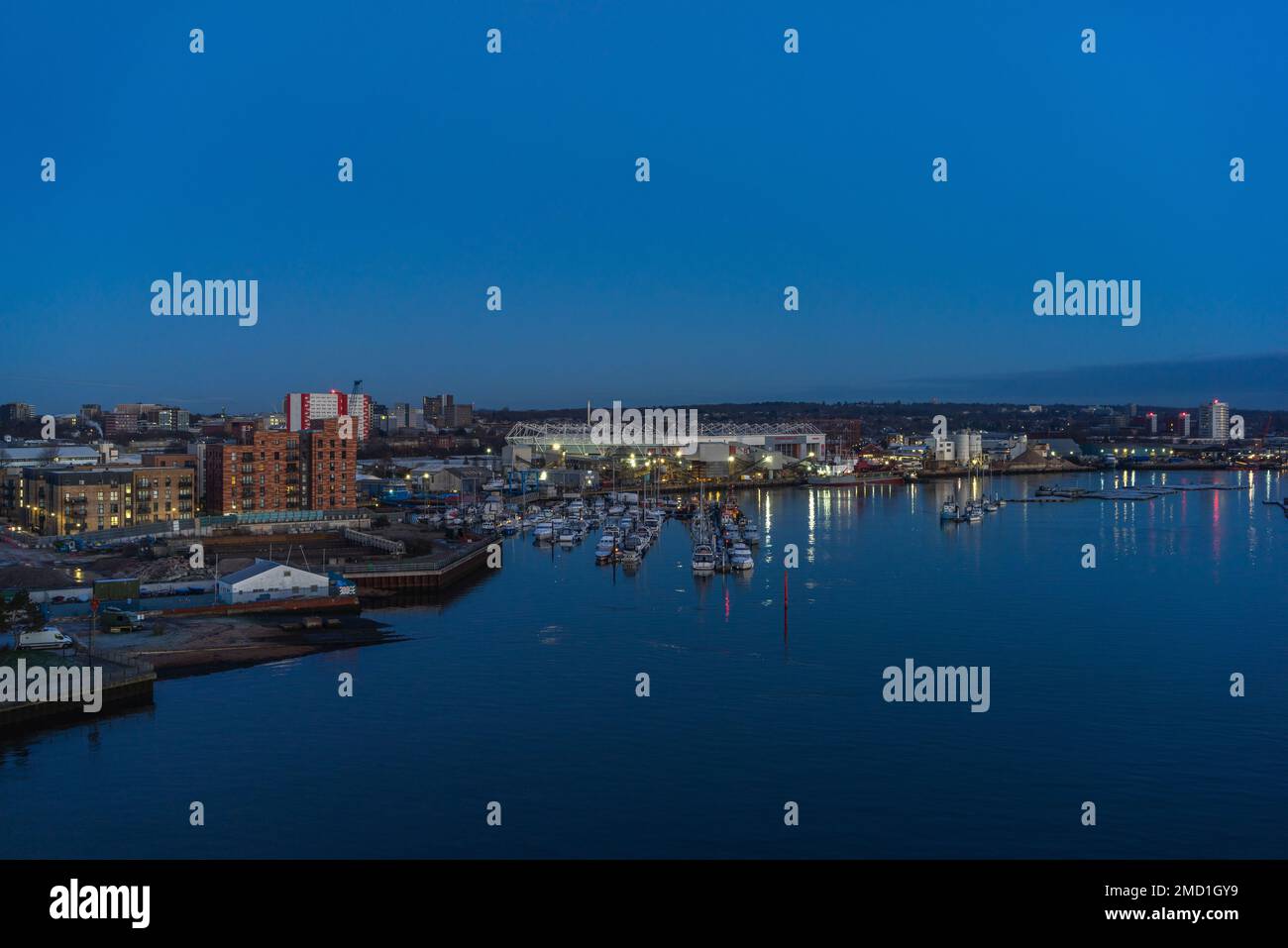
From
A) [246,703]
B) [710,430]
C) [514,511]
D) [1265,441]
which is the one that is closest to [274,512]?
[514,511]

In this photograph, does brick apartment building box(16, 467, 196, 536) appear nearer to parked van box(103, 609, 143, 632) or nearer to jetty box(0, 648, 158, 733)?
parked van box(103, 609, 143, 632)

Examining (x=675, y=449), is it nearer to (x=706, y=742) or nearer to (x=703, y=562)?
(x=703, y=562)

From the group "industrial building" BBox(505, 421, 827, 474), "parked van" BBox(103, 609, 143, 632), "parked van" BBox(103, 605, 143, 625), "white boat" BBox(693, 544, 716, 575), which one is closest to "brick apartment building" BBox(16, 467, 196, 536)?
"parked van" BBox(103, 605, 143, 625)

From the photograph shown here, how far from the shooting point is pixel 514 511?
18719 millimetres

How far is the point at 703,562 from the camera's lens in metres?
12.1

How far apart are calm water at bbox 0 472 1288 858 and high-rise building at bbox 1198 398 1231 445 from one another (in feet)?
135

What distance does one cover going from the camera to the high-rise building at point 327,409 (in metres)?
24.9

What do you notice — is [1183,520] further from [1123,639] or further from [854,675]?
[854,675]

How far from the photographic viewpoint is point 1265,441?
4412 centimetres
